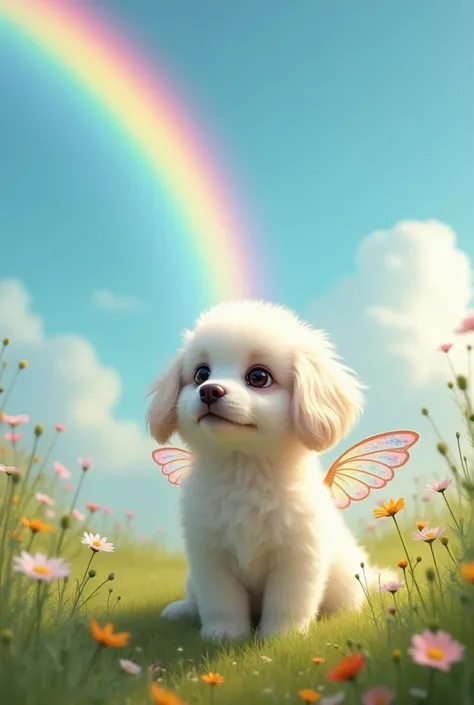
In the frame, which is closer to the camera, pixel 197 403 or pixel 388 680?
pixel 388 680

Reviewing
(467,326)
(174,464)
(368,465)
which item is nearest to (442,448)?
(467,326)

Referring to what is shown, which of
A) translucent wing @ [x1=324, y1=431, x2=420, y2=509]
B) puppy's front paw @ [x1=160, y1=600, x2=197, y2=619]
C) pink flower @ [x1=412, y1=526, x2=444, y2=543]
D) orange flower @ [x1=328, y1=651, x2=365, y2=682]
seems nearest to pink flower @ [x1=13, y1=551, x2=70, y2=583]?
orange flower @ [x1=328, y1=651, x2=365, y2=682]

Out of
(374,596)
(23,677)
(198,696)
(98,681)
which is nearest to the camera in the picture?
(23,677)

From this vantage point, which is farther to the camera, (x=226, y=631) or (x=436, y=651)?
(x=226, y=631)

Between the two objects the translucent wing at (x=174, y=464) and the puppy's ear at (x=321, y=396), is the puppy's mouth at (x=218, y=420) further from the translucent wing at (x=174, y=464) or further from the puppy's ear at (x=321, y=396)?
the translucent wing at (x=174, y=464)

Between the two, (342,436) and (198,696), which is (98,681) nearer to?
(198,696)

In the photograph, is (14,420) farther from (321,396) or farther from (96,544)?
(321,396)

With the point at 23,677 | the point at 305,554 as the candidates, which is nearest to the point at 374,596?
the point at 305,554
